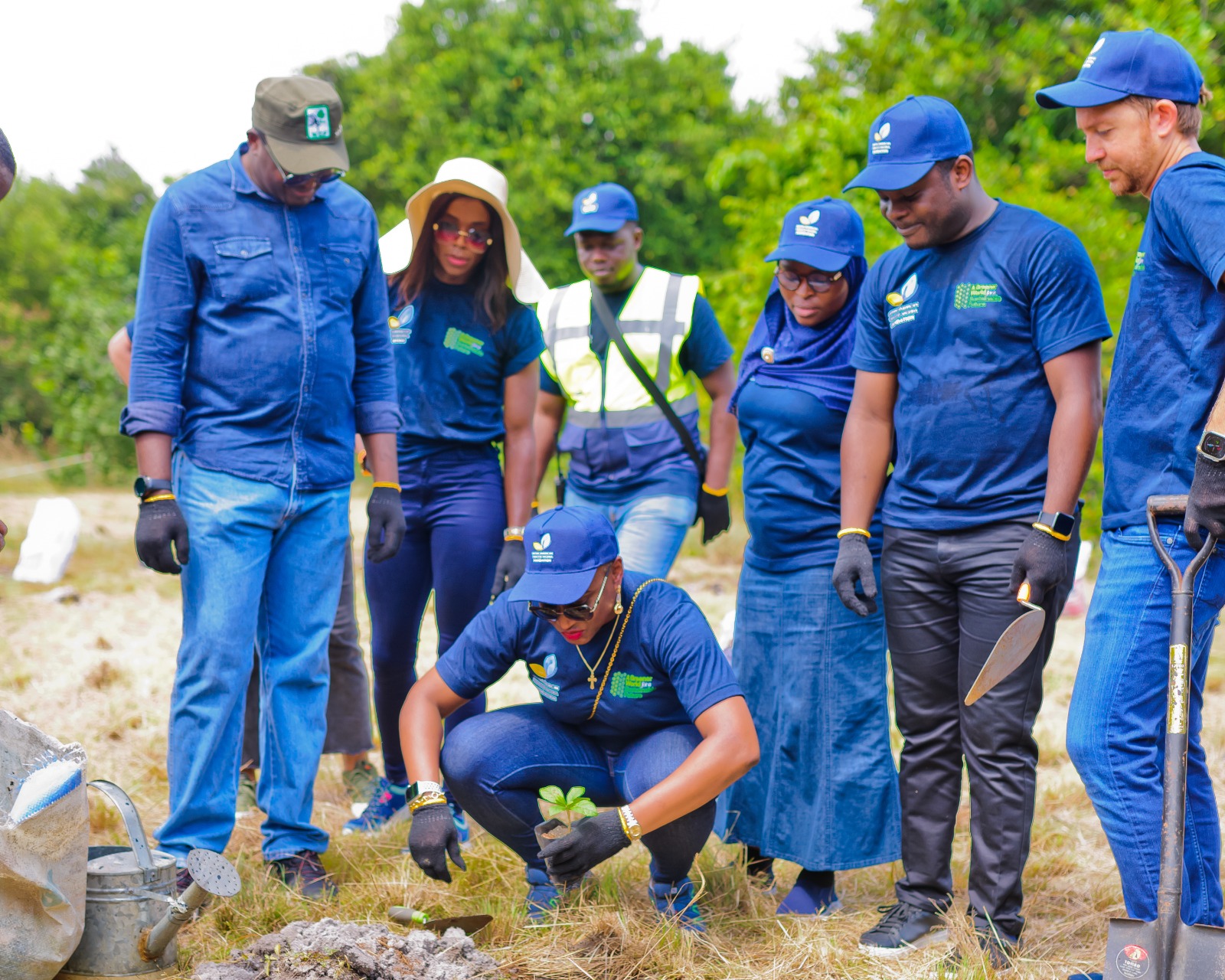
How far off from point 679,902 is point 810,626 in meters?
0.84

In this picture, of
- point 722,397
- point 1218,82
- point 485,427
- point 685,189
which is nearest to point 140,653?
point 485,427

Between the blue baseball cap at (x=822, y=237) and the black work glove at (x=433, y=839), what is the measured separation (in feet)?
5.78

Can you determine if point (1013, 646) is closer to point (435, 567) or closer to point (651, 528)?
point (651, 528)

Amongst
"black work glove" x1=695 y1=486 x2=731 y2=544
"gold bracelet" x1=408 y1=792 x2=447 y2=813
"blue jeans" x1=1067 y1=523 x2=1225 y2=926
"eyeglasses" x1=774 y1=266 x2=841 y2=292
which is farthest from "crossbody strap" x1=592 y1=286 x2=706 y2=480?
"blue jeans" x1=1067 y1=523 x2=1225 y2=926

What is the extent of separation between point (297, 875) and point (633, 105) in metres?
17.9

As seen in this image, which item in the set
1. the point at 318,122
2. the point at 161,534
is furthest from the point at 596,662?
the point at 318,122

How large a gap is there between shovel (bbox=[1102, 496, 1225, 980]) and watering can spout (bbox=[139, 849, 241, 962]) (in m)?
1.90

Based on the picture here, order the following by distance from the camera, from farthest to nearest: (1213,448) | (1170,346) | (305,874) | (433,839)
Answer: (305,874) < (433,839) < (1170,346) < (1213,448)

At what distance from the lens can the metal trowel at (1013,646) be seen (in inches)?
110

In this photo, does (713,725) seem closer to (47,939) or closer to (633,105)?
(47,939)

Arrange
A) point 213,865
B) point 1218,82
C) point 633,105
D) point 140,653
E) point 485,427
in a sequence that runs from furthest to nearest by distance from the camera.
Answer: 1. point 633,105
2. point 1218,82
3. point 140,653
4. point 485,427
5. point 213,865

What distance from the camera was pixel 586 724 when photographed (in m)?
3.37

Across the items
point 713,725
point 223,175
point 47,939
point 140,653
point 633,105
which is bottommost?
point 140,653

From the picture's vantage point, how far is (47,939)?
2553 mm
